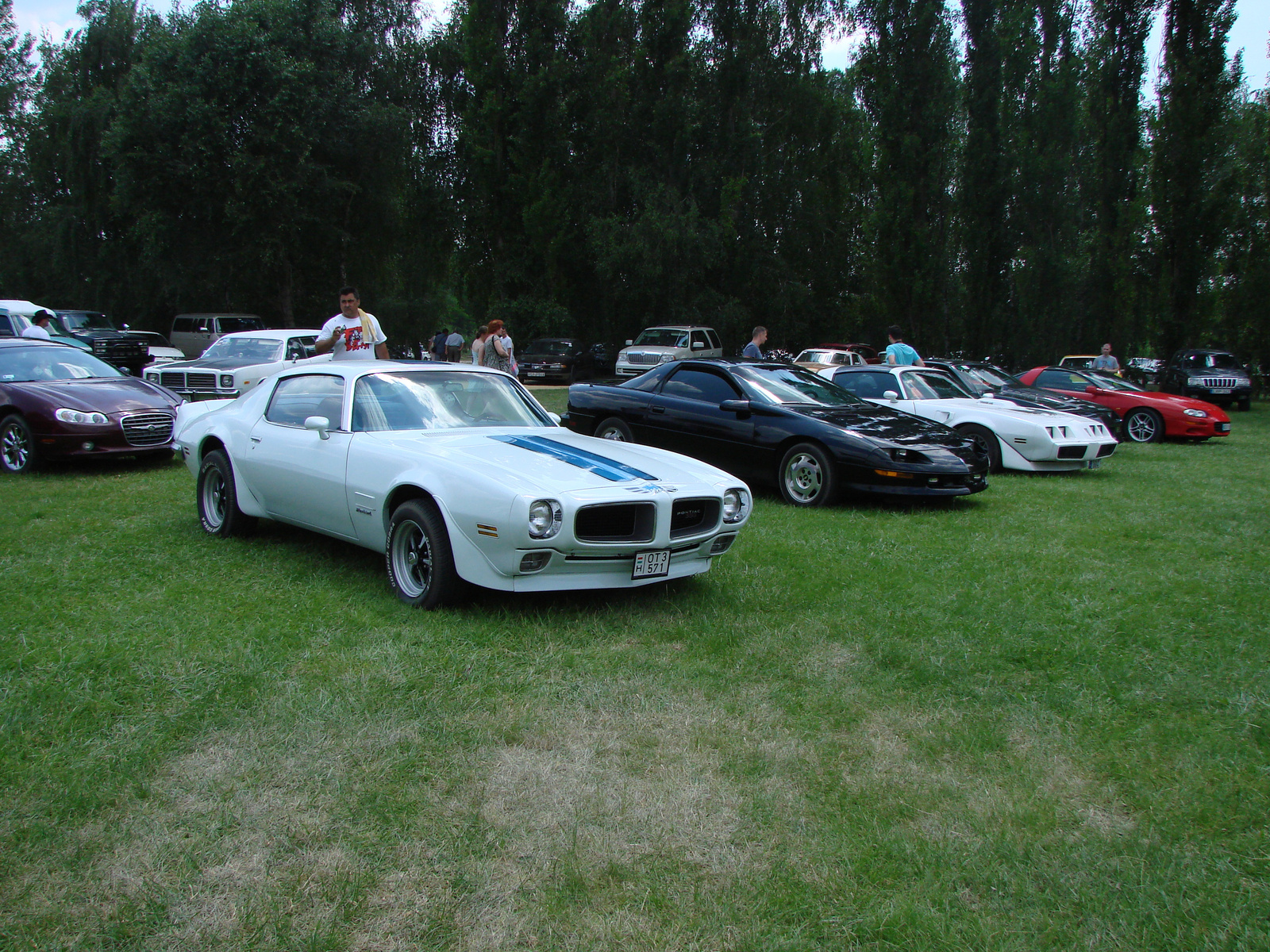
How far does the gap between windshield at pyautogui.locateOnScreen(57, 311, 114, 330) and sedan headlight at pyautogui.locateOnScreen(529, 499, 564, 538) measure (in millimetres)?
22410

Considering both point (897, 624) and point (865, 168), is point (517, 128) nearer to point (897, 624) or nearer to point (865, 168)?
point (865, 168)

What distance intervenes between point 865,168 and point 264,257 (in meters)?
18.8

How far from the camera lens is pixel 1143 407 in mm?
16047

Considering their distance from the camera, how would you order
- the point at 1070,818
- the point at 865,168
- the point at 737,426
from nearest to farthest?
1. the point at 1070,818
2. the point at 737,426
3. the point at 865,168

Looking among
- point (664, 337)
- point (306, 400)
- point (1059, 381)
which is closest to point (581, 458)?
point (306, 400)

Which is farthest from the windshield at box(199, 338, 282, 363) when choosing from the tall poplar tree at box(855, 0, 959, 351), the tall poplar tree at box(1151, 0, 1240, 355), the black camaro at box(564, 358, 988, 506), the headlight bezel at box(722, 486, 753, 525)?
the tall poplar tree at box(1151, 0, 1240, 355)

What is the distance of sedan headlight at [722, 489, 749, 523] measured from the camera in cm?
529

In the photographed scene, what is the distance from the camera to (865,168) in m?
29.3

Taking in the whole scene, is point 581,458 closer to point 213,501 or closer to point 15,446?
point 213,501

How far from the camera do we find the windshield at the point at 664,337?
28047 millimetres

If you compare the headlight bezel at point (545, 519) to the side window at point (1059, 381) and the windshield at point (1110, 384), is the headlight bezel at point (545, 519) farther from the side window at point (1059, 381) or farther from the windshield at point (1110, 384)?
the windshield at point (1110, 384)

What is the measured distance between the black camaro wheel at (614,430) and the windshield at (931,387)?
373 cm

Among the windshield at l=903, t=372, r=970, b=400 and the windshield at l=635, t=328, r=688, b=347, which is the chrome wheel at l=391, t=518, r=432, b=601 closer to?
the windshield at l=903, t=372, r=970, b=400

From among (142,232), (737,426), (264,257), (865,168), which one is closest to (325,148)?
(264,257)
